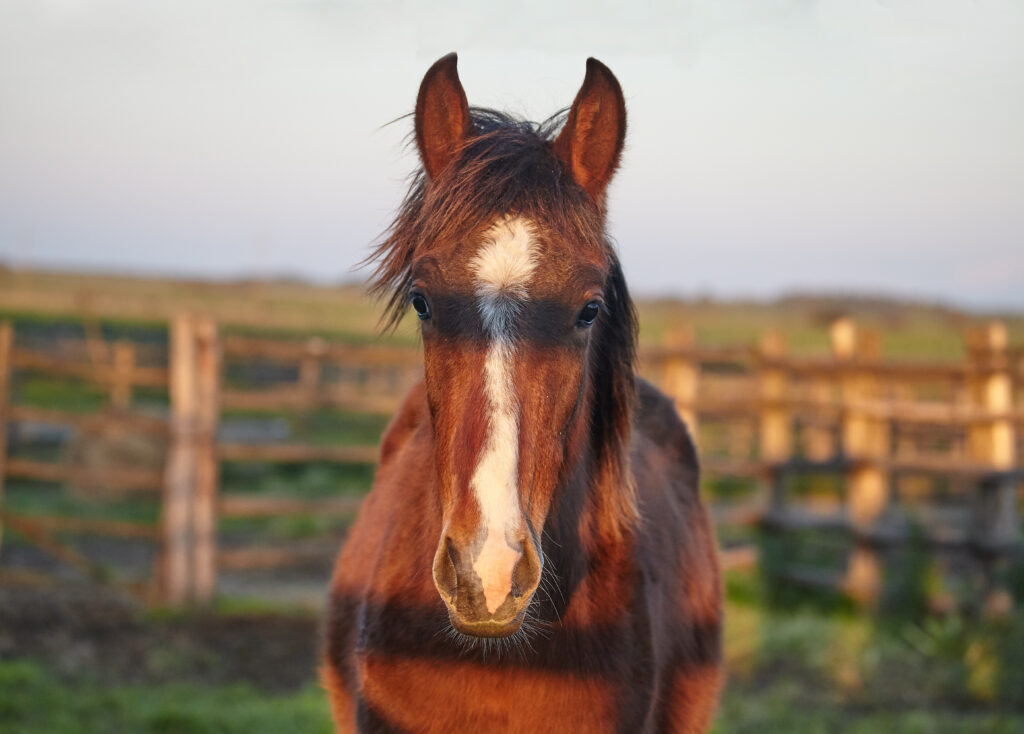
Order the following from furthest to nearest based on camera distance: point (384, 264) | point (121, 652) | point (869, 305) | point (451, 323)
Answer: point (869, 305), point (121, 652), point (384, 264), point (451, 323)

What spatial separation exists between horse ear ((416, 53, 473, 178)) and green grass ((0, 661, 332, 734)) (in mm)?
3639

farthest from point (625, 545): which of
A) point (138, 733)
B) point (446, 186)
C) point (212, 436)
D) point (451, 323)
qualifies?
point (212, 436)

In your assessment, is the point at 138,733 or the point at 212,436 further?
the point at 212,436

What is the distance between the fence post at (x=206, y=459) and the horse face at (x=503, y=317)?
5943 mm

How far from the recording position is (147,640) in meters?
6.53

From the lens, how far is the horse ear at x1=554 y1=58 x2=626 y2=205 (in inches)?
86.1

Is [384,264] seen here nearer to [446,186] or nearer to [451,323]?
[446,186]

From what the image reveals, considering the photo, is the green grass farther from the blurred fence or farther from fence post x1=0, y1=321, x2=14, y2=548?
fence post x1=0, y1=321, x2=14, y2=548

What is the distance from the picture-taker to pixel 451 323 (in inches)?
75.4

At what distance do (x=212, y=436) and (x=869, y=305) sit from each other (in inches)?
1836

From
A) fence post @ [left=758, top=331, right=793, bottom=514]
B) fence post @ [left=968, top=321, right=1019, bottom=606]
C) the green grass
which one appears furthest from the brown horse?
fence post @ [left=758, top=331, right=793, bottom=514]

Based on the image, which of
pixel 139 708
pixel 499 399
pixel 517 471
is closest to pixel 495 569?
pixel 517 471

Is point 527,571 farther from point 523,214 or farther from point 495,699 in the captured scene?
point 523,214

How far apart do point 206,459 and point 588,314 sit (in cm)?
633
